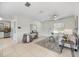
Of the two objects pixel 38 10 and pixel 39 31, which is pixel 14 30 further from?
pixel 38 10

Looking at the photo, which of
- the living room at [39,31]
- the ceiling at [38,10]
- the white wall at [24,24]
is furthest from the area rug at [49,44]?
the ceiling at [38,10]

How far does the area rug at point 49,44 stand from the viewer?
1791mm

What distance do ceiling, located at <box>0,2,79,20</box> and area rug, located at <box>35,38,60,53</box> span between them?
0.58 meters

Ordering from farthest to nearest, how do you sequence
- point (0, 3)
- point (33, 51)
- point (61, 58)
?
point (33, 51) → point (61, 58) → point (0, 3)

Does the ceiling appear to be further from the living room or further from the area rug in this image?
the area rug

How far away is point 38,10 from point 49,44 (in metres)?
0.87

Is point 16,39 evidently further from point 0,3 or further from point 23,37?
point 0,3

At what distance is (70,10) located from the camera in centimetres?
168

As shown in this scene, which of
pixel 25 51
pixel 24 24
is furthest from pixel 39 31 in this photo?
pixel 25 51

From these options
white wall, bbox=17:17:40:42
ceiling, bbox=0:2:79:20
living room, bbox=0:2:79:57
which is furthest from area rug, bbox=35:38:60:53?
ceiling, bbox=0:2:79:20

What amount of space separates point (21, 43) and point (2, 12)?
0.84 m

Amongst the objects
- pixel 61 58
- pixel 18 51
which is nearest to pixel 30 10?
pixel 18 51

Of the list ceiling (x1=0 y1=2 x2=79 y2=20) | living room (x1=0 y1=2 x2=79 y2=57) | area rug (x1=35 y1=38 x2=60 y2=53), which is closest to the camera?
ceiling (x1=0 y1=2 x2=79 y2=20)

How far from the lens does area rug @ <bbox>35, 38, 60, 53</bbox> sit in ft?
5.88
